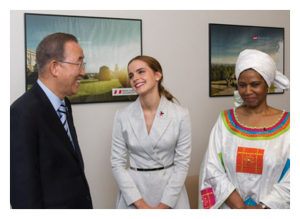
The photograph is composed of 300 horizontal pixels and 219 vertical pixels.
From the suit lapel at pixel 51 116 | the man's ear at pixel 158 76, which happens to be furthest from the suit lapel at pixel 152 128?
the suit lapel at pixel 51 116

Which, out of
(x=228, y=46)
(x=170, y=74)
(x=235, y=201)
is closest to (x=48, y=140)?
(x=235, y=201)

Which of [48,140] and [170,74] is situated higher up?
[170,74]

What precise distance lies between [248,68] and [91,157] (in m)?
1.91

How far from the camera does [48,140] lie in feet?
4.76

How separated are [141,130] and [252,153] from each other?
762 mm

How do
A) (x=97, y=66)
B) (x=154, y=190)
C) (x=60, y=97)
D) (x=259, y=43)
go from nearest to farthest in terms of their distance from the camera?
(x=60, y=97)
(x=154, y=190)
(x=97, y=66)
(x=259, y=43)

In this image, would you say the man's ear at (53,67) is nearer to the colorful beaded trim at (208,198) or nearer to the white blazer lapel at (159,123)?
the white blazer lapel at (159,123)

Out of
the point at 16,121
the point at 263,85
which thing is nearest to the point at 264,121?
the point at 263,85

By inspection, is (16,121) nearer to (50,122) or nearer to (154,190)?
(50,122)

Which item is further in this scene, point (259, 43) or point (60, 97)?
point (259, 43)

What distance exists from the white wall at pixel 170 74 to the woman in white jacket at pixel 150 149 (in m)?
0.99

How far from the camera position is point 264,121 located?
6.33ft

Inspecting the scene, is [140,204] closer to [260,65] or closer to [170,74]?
[260,65]

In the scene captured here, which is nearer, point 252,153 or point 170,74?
point 252,153
